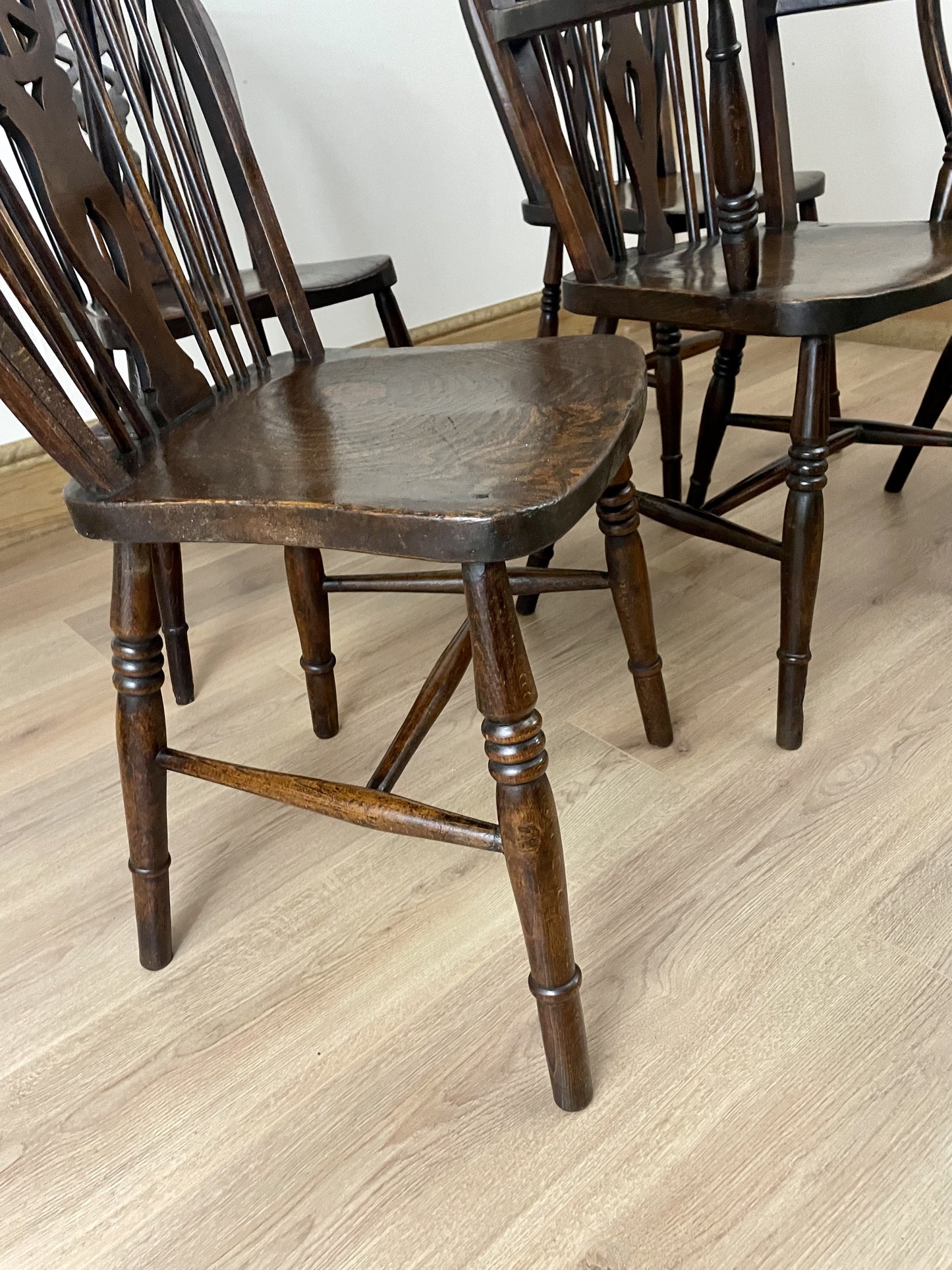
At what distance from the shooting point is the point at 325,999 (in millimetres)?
833

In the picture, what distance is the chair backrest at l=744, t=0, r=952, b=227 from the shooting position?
42.9 inches

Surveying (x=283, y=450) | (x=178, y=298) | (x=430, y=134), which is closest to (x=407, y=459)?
(x=283, y=450)

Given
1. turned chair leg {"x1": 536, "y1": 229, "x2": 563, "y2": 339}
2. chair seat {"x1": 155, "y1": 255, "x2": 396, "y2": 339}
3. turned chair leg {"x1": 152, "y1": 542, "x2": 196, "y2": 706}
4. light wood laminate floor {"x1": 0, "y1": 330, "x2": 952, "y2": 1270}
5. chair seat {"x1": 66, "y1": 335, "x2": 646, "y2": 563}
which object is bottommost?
light wood laminate floor {"x1": 0, "y1": 330, "x2": 952, "y2": 1270}

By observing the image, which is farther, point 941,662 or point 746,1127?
point 941,662

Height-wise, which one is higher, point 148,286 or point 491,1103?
point 148,286

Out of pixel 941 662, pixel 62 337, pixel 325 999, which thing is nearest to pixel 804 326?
pixel 941 662

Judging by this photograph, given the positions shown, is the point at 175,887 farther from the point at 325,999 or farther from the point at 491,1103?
the point at 491,1103

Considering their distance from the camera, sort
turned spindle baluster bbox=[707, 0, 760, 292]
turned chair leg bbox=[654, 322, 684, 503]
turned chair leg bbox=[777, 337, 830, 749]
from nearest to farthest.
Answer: turned spindle baluster bbox=[707, 0, 760, 292] < turned chair leg bbox=[777, 337, 830, 749] < turned chair leg bbox=[654, 322, 684, 503]

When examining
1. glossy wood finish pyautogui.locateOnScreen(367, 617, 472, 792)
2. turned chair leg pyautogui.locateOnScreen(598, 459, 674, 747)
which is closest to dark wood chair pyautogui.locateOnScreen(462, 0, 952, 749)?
turned chair leg pyautogui.locateOnScreen(598, 459, 674, 747)

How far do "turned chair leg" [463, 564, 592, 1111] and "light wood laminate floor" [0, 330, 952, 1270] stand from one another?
11cm

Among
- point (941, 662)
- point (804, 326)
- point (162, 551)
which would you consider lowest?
point (941, 662)

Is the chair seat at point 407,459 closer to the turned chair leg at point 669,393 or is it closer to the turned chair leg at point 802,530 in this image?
the turned chair leg at point 802,530

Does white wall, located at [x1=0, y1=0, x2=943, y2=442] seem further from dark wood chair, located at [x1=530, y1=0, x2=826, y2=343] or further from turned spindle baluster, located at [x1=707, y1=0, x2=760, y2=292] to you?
turned spindle baluster, located at [x1=707, y1=0, x2=760, y2=292]

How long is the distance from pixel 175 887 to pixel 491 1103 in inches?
16.1
